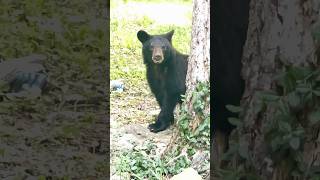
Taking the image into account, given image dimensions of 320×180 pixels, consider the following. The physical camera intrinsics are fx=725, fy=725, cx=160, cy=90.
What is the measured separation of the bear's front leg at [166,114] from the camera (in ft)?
16.3

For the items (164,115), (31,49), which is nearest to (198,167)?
(164,115)

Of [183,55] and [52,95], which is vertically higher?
[183,55]

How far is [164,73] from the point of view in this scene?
5152 millimetres

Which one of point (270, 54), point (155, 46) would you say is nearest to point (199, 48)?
point (155, 46)

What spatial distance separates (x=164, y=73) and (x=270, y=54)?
3074 millimetres

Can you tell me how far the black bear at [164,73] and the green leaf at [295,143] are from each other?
2988mm

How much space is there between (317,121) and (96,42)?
12.4 ft

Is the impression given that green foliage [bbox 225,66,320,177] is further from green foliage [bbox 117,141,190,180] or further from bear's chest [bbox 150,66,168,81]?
bear's chest [bbox 150,66,168,81]

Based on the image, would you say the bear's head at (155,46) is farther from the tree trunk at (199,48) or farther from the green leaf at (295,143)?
the green leaf at (295,143)

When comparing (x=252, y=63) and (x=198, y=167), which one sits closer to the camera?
(x=252, y=63)

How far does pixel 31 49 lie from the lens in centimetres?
572

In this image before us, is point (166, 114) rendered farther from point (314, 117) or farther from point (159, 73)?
point (314, 117)

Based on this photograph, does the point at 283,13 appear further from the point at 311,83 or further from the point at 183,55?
the point at 183,55

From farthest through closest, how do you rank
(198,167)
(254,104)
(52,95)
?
(52,95) → (198,167) → (254,104)
